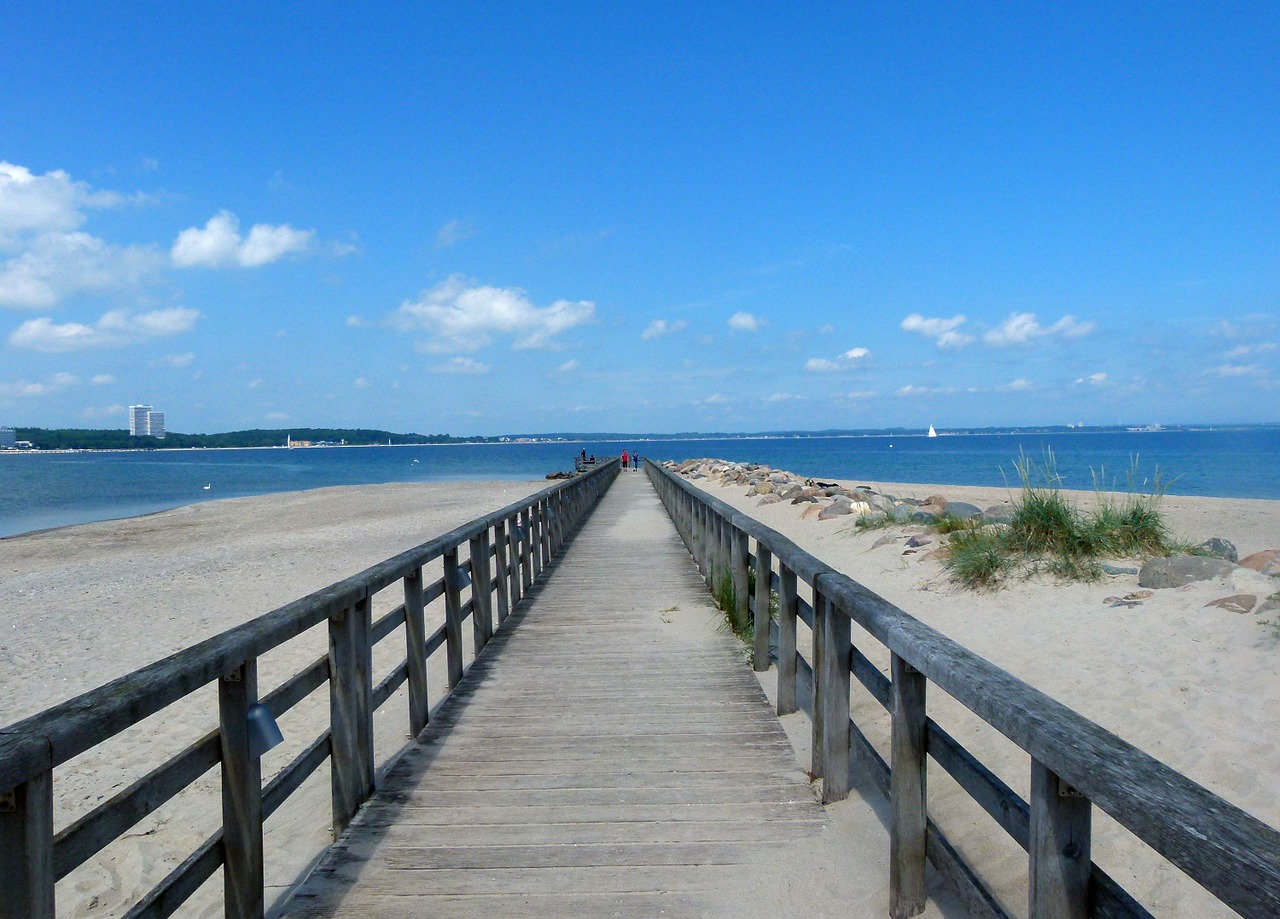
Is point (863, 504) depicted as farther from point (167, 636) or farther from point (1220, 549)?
point (167, 636)

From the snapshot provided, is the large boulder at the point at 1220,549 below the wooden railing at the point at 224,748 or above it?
below

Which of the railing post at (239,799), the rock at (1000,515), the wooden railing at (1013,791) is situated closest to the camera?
the wooden railing at (1013,791)

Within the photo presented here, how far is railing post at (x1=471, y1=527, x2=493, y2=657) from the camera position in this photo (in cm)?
652

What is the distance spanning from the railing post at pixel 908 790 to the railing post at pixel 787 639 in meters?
1.80

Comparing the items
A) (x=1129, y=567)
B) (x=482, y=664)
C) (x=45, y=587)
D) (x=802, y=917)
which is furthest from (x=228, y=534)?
(x=802, y=917)

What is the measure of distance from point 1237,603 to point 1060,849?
6.06 meters

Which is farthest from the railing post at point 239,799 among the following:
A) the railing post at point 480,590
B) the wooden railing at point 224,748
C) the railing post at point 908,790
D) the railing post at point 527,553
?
the railing post at point 527,553

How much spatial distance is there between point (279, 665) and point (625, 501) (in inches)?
588

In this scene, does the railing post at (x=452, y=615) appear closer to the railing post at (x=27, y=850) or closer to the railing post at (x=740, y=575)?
the railing post at (x=740, y=575)

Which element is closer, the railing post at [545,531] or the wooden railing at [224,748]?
the wooden railing at [224,748]

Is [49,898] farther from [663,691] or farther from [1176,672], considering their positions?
[1176,672]

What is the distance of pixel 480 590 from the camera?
6.62 meters

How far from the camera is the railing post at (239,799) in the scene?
104 inches

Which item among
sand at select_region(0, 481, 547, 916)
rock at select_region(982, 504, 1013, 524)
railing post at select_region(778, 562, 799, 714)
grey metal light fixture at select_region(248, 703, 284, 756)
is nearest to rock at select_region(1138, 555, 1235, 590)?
rock at select_region(982, 504, 1013, 524)
